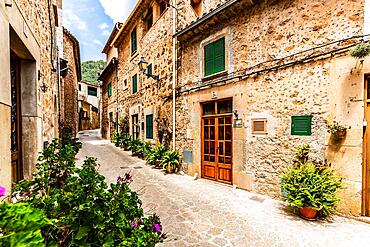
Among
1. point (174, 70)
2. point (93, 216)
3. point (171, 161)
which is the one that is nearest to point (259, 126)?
point (171, 161)

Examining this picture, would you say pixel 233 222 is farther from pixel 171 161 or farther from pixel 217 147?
pixel 171 161

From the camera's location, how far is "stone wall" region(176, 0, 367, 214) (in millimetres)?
3707

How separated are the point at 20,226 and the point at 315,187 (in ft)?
14.3

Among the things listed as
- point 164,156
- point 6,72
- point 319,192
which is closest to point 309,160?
point 319,192

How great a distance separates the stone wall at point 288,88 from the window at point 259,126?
0.45ft

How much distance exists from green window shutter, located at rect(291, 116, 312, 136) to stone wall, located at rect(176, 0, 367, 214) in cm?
10

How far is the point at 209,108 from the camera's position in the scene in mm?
6566

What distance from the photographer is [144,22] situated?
10359 mm

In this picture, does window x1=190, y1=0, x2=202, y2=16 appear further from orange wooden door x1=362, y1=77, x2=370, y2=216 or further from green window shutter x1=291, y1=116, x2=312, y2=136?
orange wooden door x1=362, y1=77, x2=370, y2=216

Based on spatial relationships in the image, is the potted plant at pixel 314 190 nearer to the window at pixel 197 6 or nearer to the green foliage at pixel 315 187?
the green foliage at pixel 315 187

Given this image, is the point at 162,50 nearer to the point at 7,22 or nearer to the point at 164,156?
the point at 164,156

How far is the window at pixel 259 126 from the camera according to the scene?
195 inches

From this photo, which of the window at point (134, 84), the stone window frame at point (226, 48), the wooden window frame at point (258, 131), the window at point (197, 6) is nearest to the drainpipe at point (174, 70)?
the window at point (197, 6)

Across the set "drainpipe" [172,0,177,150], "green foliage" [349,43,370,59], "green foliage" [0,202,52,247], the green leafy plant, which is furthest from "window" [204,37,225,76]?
"green foliage" [0,202,52,247]
